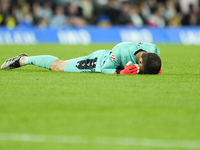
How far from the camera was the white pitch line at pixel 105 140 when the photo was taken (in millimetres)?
3631

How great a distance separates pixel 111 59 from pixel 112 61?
43mm

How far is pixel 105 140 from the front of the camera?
375cm

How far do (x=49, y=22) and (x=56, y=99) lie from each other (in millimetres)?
17270

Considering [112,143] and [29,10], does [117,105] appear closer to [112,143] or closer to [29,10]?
[112,143]

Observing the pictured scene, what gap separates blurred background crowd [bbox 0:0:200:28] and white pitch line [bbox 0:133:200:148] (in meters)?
18.0

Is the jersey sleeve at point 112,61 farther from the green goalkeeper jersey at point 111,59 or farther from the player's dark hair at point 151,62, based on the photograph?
the player's dark hair at point 151,62

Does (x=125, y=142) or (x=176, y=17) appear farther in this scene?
(x=176, y=17)

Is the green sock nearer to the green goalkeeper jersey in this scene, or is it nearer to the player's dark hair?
the green goalkeeper jersey

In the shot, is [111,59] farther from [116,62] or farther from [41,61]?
[41,61]

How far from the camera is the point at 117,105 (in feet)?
16.6

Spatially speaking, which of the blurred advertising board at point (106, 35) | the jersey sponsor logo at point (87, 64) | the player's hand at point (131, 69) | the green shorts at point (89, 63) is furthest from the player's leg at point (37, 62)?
the blurred advertising board at point (106, 35)

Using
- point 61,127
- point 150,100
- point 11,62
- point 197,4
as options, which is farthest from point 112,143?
point 197,4

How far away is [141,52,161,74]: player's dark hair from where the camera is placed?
7.14m

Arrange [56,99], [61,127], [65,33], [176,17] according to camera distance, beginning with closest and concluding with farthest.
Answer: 1. [61,127]
2. [56,99]
3. [65,33]
4. [176,17]
